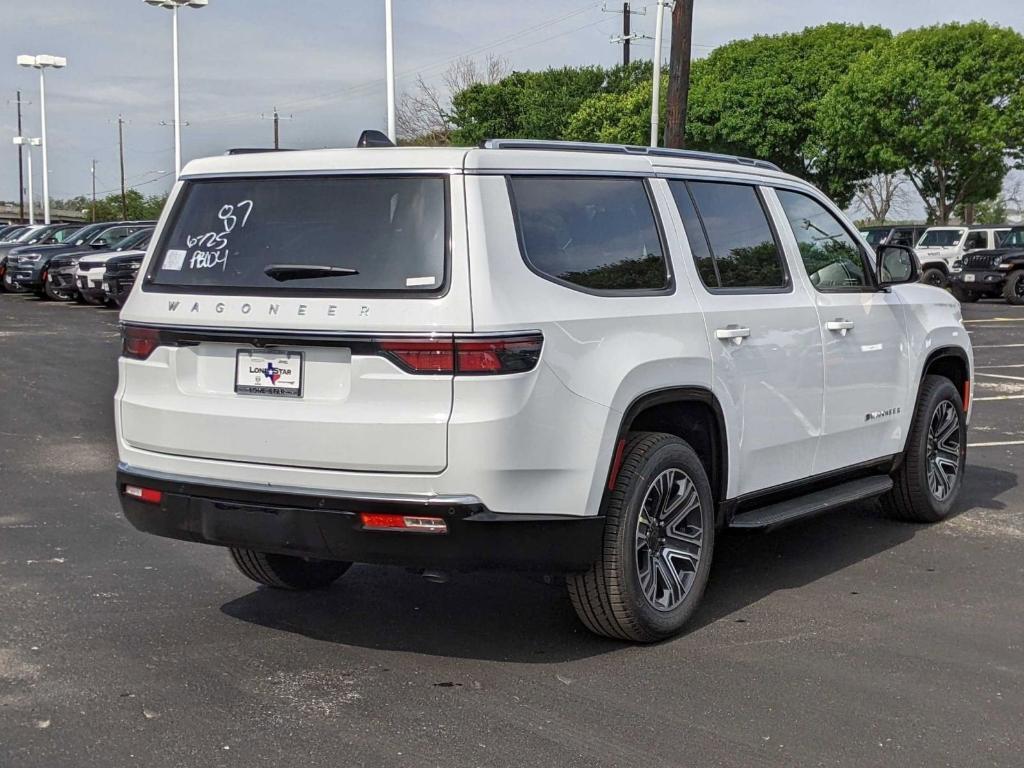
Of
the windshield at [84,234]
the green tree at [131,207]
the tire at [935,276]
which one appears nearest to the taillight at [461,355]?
the windshield at [84,234]

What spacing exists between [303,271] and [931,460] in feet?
13.8

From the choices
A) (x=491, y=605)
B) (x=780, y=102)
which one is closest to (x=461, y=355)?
(x=491, y=605)

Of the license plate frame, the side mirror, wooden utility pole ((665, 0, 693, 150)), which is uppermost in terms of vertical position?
wooden utility pole ((665, 0, 693, 150))

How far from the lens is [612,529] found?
4801 millimetres

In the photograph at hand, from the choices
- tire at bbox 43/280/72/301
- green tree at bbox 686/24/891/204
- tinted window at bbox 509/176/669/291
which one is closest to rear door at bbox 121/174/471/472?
tinted window at bbox 509/176/669/291

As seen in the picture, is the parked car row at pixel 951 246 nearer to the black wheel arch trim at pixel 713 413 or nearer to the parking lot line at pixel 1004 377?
the parking lot line at pixel 1004 377

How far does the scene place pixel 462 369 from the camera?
4.36 metres

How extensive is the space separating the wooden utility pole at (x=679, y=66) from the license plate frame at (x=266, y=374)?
1883cm

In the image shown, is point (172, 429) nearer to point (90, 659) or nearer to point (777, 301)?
point (90, 659)

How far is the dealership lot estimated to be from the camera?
4074 millimetres

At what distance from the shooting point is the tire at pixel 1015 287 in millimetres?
A: 30562

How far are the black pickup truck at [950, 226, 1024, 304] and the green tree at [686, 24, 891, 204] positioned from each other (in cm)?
1757

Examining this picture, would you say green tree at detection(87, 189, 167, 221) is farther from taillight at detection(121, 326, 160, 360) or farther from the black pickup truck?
taillight at detection(121, 326, 160, 360)

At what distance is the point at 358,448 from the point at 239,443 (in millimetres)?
499
